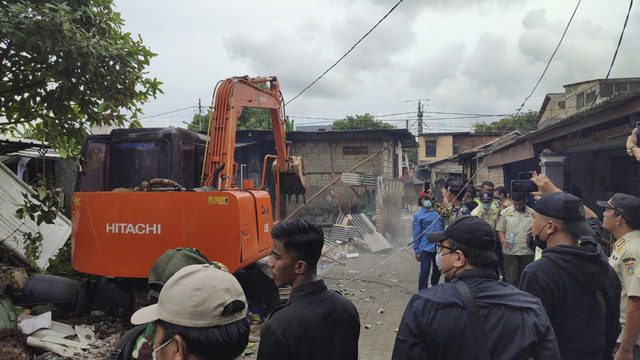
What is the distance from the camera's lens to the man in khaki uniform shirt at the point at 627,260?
2889mm

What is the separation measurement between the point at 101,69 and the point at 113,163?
1.53 m

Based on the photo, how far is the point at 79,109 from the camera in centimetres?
591

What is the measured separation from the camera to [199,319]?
141 cm

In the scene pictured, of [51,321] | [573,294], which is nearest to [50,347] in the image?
[51,321]

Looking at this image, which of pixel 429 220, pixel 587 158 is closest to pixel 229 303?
pixel 429 220

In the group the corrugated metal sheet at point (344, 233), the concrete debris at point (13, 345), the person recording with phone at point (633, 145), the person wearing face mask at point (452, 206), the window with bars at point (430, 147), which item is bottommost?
the corrugated metal sheet at point (344, 233)

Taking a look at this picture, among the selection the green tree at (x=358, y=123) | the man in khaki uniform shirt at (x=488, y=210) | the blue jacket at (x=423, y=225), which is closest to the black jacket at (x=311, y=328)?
the blue jacket at (x=423, y=225)

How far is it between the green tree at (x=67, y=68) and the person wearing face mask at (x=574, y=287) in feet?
17.5

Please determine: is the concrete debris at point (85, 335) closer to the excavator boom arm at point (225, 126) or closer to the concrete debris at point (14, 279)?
the concrete debris at point (14, 279)

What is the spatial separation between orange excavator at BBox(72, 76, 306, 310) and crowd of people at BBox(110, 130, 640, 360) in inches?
99.8

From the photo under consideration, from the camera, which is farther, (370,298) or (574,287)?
(370,298)

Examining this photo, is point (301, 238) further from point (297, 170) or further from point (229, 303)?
point (297, 170)

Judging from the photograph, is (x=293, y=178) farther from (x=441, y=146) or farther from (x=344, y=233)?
(x=441, y=146)

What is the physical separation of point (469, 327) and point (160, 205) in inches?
167
